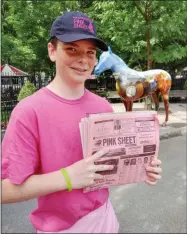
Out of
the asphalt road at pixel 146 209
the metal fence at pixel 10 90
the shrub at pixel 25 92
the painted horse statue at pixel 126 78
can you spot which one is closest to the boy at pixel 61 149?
the asphalt road at pixel 146 209

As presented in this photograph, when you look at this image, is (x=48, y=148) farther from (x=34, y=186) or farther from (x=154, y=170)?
(x=154, y=170)

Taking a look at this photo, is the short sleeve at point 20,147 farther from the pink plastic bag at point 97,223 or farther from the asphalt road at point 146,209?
the asphalt road at point 146,209

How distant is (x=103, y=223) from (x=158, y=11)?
8091mm

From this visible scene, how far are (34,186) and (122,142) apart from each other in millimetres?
364

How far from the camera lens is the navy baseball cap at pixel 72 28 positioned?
3.91 ft

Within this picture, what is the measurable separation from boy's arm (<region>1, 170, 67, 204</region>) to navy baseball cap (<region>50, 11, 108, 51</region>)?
0.52 m

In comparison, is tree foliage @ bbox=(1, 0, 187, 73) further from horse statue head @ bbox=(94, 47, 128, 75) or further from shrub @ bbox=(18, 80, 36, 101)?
horse statue head @ bbox=(94, 47, 128, 75)

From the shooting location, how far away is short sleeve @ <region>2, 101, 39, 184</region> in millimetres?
1087

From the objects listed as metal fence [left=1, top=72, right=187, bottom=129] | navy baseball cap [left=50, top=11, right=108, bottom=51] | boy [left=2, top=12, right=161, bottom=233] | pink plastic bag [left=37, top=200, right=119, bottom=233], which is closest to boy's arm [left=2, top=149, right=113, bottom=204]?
boy [left=2, top=12, right=161, bottom=233]

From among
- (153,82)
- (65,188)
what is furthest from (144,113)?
(153,82)

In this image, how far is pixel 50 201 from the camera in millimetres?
1225

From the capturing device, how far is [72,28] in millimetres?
1208

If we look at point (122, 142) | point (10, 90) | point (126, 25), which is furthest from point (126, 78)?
point (122, 142)

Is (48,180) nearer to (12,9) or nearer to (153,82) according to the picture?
(153,82)
